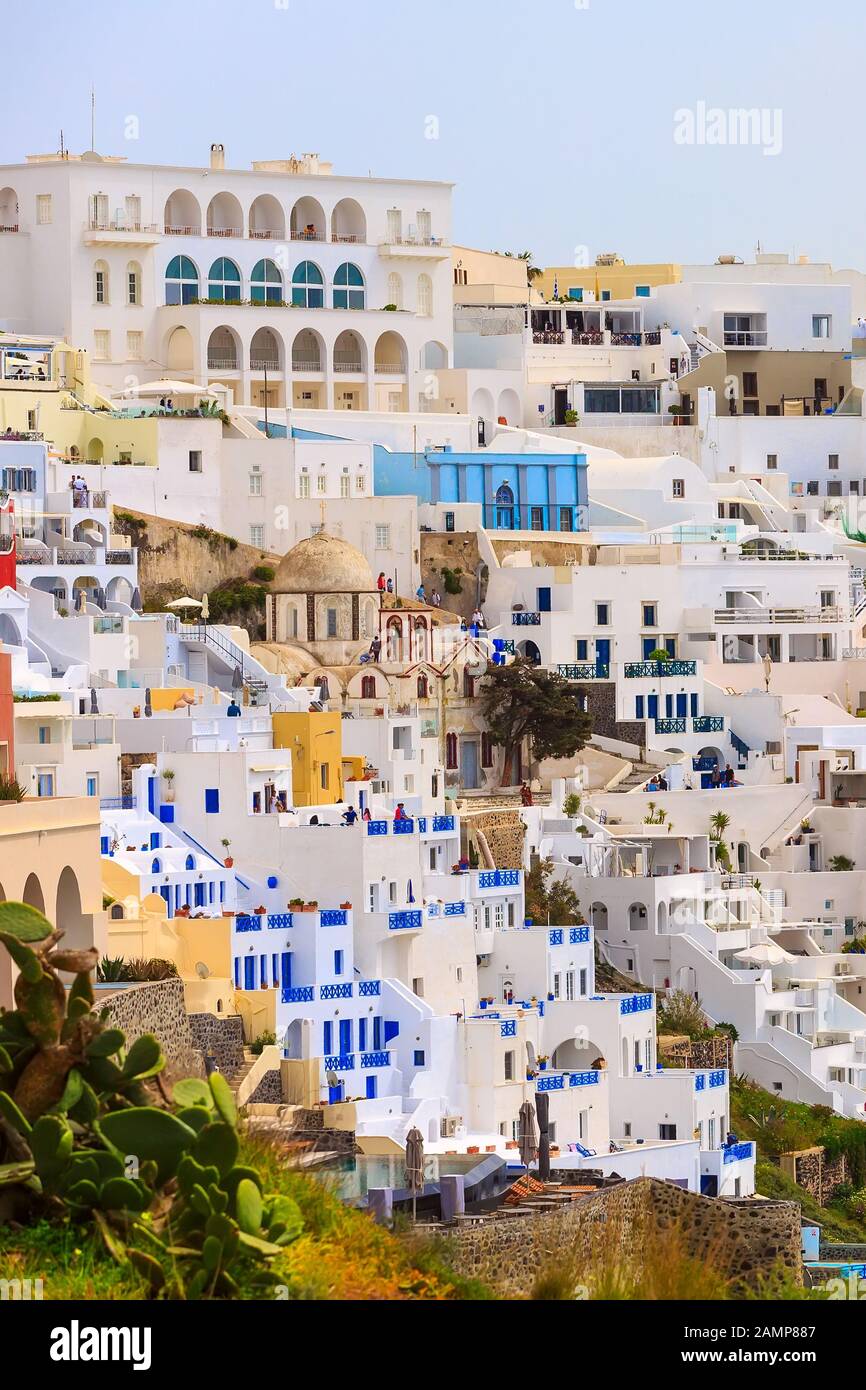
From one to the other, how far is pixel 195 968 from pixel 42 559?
516 inches

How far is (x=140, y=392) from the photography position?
2089 inches

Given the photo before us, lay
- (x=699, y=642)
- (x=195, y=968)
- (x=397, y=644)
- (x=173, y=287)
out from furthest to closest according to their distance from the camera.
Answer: (x=173, y=287), (x=699, y=642), (x=397, y=644), (x=195, y=968)

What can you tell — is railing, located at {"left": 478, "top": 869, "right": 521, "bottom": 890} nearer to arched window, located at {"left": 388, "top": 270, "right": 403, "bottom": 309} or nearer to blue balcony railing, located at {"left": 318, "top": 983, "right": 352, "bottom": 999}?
blue balcony railing, located at {"left": 318, "top": 983, "right": 352, "bottom": 999}

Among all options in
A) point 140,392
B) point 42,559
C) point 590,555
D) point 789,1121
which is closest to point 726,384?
point 590,555

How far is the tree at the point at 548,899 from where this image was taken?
1695 inches

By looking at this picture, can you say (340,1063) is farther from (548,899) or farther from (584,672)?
(584,672)

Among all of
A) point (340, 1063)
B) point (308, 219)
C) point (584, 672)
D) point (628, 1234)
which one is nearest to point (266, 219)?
point (308, 219)

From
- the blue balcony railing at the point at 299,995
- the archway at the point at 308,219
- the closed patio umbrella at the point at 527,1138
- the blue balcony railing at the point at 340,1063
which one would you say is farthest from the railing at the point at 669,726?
the closed patio umbrella at the point at 527,1138

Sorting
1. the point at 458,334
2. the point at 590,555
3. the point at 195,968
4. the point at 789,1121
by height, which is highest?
the point at 458,334

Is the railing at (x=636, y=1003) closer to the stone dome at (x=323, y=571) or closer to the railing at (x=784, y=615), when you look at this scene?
the stone dome at (x=323, y=571)

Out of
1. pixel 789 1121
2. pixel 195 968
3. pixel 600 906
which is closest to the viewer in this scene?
pixel 195 968

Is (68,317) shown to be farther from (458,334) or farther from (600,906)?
(600,906)

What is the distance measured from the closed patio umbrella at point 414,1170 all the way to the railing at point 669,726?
22674 millimetres

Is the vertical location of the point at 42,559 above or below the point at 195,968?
above
